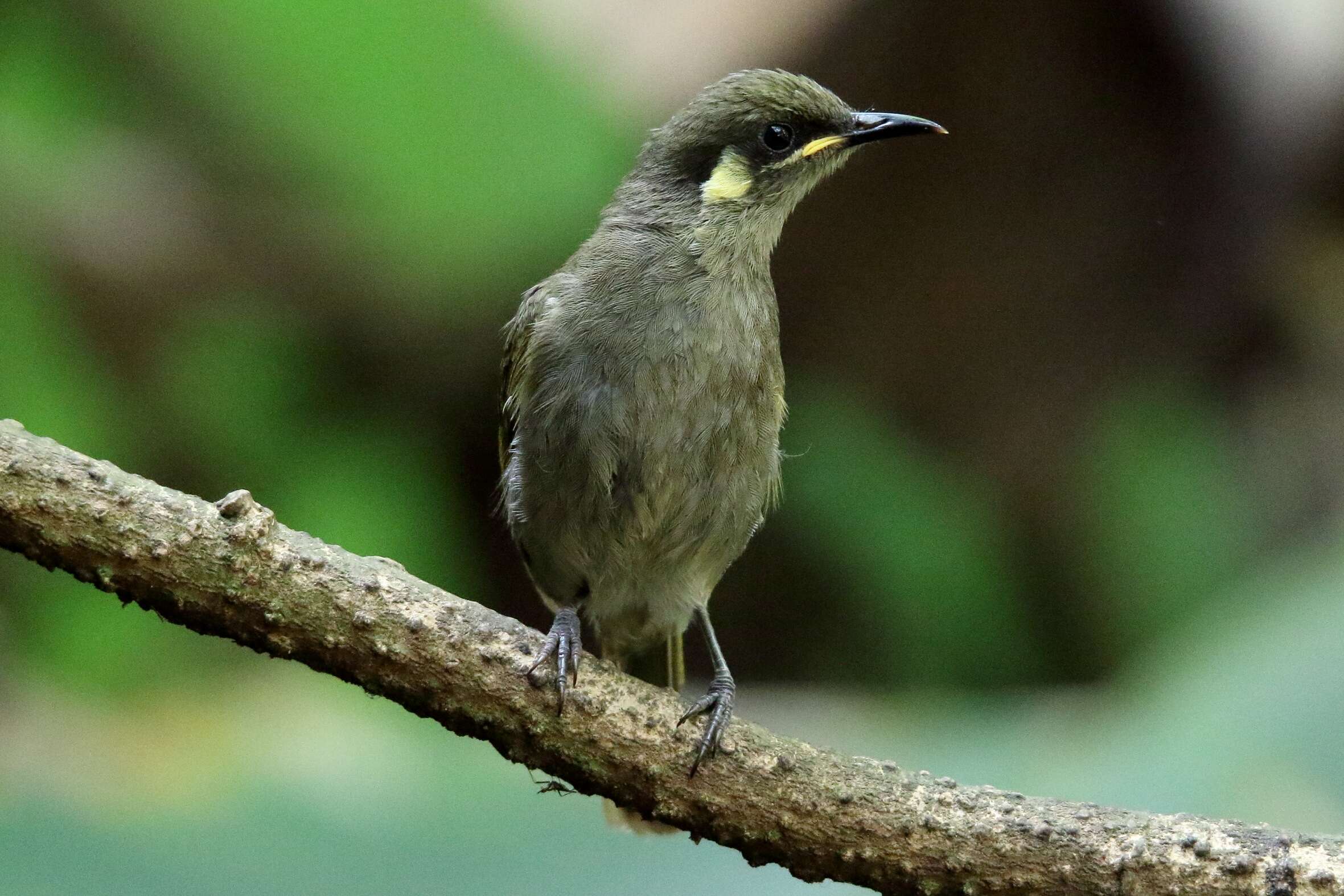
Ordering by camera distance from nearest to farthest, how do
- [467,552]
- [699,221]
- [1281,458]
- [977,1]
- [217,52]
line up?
[699,221], [217,52], [467,552], [977,1], [1281,458]

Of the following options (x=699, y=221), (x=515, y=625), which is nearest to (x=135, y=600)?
(x=515, y=625)

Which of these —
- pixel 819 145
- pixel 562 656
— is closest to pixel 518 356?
pixel 819 145

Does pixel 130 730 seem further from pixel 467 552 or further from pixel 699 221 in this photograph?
pixel 699 221

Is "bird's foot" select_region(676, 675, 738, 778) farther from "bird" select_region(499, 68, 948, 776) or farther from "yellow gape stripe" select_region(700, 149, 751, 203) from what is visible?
"yellow gape stripe" select_region(700, 149, 751, 203)

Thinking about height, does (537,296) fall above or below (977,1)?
below

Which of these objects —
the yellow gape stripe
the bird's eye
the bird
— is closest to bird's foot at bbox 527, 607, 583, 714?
the bird

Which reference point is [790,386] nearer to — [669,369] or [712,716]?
[669,369]
